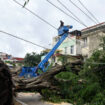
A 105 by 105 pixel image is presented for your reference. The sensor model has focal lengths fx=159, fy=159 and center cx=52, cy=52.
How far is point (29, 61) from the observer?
39719 millimetres

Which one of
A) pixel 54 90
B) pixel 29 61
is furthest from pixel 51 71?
pixel 29 61

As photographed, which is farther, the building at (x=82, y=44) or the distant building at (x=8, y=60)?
the building at (x=82, y=44)

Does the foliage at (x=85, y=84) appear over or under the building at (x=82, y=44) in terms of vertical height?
under

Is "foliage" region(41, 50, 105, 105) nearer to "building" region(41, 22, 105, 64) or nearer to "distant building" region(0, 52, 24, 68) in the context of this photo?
"distant building" region(0, 52, 24, 68)

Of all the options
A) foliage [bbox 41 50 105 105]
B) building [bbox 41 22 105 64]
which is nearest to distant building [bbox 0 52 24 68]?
foliage [bbox 41 50 105 105]

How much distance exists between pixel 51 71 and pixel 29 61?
106 feet

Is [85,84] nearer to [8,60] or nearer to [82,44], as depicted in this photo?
[82,44]

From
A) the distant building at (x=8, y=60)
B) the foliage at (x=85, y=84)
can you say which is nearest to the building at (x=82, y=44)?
the distant building at (x=8, y=60)

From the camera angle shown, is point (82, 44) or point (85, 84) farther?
point (82, 44)

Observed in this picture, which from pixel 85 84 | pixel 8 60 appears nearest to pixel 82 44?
pixel 8 60

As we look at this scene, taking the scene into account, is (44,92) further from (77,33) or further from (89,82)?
(77,33)

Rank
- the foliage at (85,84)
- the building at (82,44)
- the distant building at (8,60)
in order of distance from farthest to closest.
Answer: the building at (82,44)
the foliage at (85,84)
the distant building at (8,60)

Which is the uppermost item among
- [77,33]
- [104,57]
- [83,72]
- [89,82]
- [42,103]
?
[77,33]

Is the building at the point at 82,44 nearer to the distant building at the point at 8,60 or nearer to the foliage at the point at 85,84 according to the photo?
the distant building at the point at 8,60
